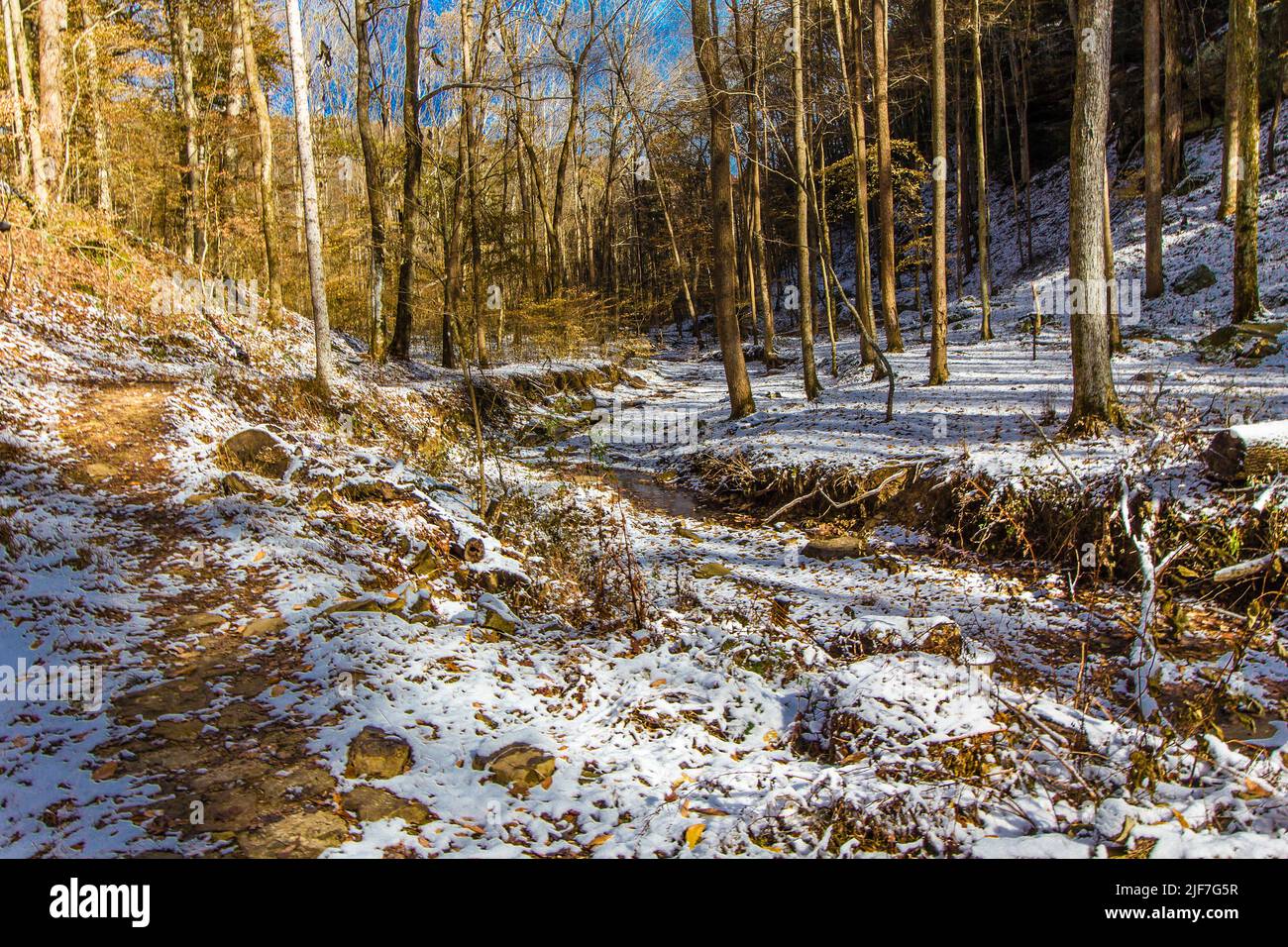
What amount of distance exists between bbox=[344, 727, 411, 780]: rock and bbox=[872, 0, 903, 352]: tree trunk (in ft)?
47.4

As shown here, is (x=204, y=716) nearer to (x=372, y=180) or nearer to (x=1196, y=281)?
(x=372, y=180)

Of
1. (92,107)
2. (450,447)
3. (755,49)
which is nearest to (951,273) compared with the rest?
(755,49)

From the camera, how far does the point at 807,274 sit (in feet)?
49.1

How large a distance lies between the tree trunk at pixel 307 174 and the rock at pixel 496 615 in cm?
613

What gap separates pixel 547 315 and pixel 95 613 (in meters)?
17.2

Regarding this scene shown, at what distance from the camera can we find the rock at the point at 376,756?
3.94 metres

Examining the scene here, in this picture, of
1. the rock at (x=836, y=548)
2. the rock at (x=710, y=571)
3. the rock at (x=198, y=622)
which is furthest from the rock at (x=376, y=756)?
the rock at (x=836, y=548)

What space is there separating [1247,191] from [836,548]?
10169 millimetres

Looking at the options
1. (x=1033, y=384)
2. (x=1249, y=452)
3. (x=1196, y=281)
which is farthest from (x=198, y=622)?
(x=1196, y=281)

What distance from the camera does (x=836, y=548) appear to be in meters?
8.27

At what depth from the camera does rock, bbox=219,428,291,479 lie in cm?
796

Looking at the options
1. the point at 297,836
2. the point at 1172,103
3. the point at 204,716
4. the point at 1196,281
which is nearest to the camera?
the point at 297,836
